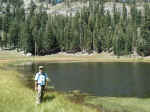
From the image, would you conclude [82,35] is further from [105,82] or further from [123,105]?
[123,105]

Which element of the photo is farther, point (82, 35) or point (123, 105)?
point (82, 35)

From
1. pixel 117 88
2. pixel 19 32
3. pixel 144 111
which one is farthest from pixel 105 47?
pixel 144 111

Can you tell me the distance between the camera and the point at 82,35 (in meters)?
151

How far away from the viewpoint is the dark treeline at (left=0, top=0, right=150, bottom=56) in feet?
425

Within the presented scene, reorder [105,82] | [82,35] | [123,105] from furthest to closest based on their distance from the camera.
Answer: [82,35]
[105,82]
[123,105]

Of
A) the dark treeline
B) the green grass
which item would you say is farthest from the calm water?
the dark treeline

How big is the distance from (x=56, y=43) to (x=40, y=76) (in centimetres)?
12782

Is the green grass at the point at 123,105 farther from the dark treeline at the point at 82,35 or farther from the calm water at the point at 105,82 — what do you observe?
the dark treeline at the point at 82,35

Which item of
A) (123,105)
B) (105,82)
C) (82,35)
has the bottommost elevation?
(105,82)

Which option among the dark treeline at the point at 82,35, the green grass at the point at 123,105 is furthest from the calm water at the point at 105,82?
the dark treeline at the point at 82,35

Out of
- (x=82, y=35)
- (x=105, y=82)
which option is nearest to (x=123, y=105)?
(x=105, y=82)

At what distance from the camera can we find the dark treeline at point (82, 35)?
12962cm

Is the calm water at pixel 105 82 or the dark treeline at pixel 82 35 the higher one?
the dark treeline at pixel 82 35

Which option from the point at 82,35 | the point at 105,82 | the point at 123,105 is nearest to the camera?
the point at 123,105
